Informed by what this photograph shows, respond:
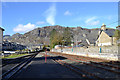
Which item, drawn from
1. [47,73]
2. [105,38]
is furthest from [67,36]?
[47,73]

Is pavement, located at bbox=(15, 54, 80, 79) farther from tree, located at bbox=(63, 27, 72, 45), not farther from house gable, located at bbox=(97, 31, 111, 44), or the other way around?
tree, located at bbox=(63, 27, 72, 45)

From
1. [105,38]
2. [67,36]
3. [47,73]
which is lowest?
[47,73]

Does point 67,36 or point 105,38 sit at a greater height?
point 67,36

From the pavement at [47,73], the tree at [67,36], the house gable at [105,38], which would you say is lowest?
the pavement at [47,73]

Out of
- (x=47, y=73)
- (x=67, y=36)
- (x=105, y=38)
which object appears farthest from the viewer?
(x=67, y=36)

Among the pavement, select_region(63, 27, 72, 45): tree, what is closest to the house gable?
the pavement

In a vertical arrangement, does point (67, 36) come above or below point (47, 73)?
above

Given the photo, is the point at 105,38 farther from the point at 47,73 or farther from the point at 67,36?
the point at 67,36

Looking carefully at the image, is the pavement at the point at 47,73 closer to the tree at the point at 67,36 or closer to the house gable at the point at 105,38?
the house gable at the point at 105,38

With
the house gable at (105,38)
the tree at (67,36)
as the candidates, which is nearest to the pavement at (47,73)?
Result: the house gable at (105,38)

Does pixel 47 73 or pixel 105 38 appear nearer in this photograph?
pixel 47 73

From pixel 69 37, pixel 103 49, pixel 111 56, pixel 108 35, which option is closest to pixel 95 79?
pixel 111 56

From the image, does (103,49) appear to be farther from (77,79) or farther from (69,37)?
(69,37)

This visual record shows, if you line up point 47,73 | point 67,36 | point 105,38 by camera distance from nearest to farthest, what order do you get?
point 47,73, point 105,38, point 67,36
